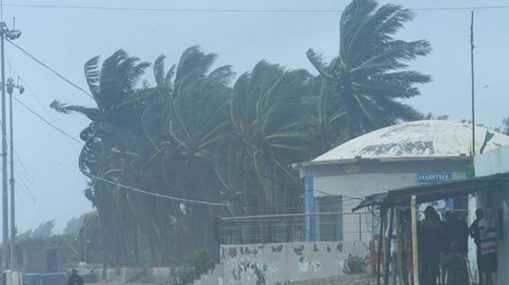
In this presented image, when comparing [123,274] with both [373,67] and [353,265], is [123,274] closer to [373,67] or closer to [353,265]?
[373,67]

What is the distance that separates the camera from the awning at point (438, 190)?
50.6 ft

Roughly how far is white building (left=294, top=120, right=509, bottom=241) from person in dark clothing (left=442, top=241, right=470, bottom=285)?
1326 cm

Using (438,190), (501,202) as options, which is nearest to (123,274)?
(501,202)

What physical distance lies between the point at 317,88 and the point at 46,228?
142230mm

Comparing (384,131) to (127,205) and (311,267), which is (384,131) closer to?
(311,267)

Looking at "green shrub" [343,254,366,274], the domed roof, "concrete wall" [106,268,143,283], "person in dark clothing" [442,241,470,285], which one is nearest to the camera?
"person in dark clothing" [442,241,470,285]

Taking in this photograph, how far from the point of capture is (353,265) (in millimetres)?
27828

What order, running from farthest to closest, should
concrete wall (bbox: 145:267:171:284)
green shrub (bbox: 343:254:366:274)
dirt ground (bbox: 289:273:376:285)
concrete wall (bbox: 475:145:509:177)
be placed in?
1. concrete wall (bbox: 145:267:171:284)
2. green shrub (bbox: 343:254:366:274)
3. dirt ground (bbox: 289:273:376:285)
4. concrete wall (bbox: 475:145:509:177)

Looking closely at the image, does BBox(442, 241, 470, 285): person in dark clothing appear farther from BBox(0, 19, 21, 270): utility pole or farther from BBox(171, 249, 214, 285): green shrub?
BBox(0, 19, 21, 270): utility pole

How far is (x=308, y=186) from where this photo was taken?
109 ft

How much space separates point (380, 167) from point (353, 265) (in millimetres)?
4500

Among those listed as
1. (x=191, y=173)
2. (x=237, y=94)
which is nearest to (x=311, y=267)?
(x=237, y=94)

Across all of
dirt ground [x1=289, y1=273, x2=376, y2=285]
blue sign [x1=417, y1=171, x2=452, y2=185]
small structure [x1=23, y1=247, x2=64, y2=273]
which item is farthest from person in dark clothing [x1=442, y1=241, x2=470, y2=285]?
small structure [x1=23, y1=247, x2=64, y2=273]

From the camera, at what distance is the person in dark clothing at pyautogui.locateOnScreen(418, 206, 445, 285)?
1727 cm
